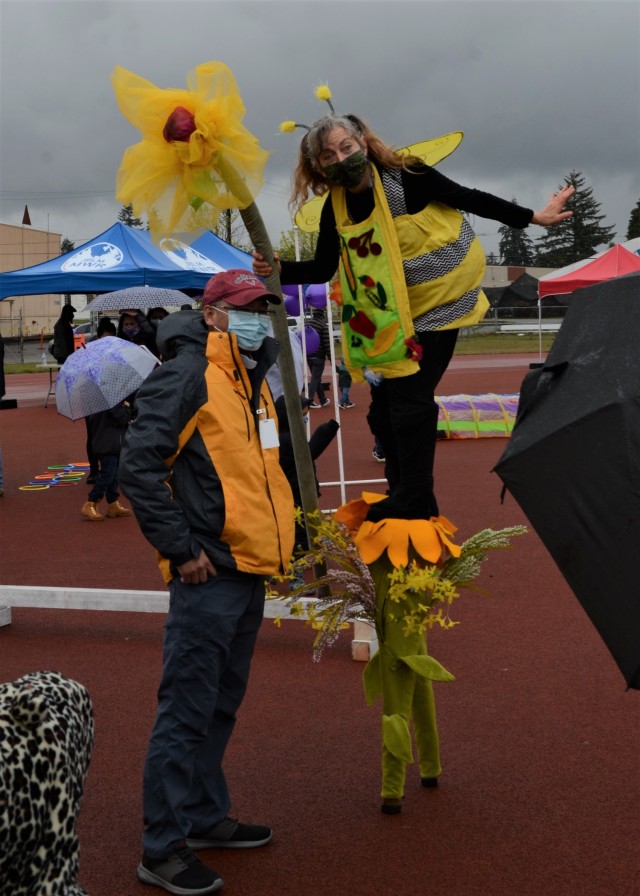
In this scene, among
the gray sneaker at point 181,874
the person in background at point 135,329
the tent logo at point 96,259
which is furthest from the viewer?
the tent logo at point 96,259

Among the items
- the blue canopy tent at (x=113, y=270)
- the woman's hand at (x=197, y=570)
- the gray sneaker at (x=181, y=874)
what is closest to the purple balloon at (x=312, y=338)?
the blue canopy tent at (x=113, y=270)

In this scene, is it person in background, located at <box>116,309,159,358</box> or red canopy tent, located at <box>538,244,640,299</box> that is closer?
person in background, located at <box>116,309,159,358</box>

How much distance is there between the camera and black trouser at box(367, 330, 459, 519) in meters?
4.26

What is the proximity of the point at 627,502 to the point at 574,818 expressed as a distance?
217cm

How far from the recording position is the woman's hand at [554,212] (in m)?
4.17

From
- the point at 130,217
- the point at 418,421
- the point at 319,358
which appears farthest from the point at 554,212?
the point at 130,217

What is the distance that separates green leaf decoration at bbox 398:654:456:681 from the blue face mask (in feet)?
4.37

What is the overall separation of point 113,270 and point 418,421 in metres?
11.5

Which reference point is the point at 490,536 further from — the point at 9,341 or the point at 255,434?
the point at 9,341

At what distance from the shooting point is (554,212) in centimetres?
422

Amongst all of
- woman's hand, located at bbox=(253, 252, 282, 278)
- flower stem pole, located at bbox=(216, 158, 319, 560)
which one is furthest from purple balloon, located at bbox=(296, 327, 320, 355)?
woman's hand, located at bbox=(253, 252, 282, 278)

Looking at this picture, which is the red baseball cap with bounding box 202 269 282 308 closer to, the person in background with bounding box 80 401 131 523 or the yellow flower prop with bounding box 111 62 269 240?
the yellow flower prop with bounding box 111 62 269 240

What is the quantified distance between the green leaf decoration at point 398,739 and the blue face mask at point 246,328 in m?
1.52

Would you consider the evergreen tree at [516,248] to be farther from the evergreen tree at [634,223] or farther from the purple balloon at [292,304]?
the purple balloon at [292,304]
